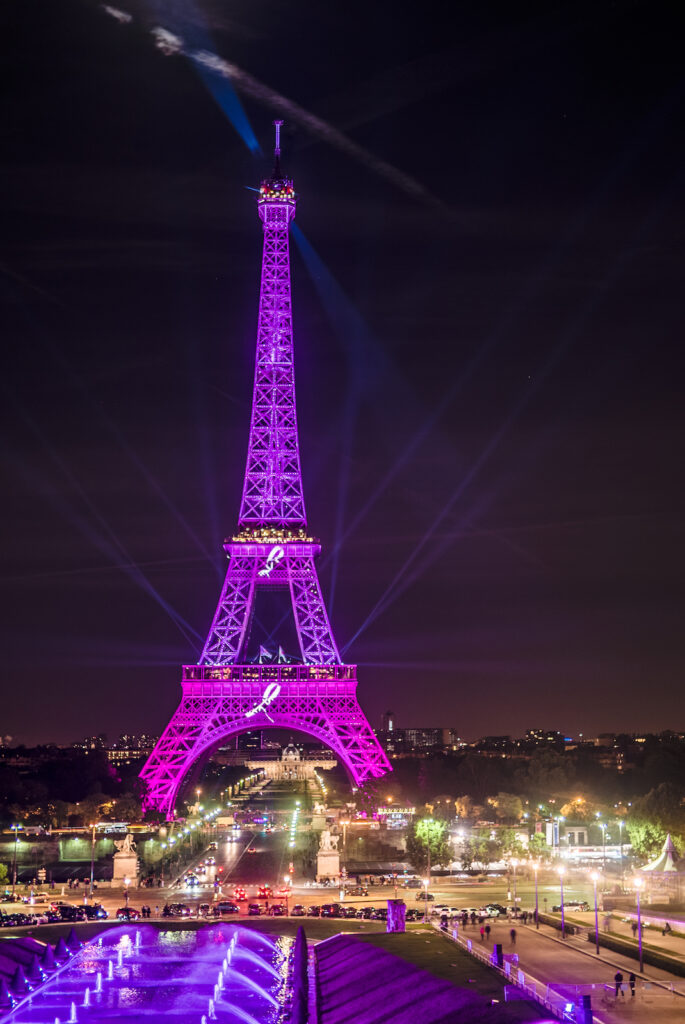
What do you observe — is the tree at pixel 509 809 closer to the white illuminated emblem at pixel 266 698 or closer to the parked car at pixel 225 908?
the white illuminated emblem at pixel 266 698

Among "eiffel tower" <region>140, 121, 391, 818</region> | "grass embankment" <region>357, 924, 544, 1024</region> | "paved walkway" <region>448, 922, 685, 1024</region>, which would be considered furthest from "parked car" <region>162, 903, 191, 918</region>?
"eiffel tower" <region>140, 121, 391, 818</region>

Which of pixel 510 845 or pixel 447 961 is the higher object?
pixel 510 845

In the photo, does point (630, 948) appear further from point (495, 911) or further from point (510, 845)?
point (510, 845)

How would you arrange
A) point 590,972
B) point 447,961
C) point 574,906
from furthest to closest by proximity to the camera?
point 574,906 < point 447,961 < point 590,972

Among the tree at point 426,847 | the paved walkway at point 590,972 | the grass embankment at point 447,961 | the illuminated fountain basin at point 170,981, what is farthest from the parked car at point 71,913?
the tree at point 426,847

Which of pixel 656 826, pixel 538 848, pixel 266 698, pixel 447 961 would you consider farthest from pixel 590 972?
pixel 266 698

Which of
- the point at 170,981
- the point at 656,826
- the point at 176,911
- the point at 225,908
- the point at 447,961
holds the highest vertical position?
the point at 656,826

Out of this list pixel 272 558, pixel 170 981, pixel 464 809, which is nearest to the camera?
pixel 170 981
